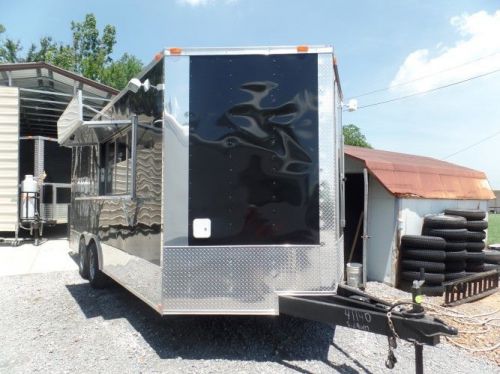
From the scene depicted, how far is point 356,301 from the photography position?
12.2 ft

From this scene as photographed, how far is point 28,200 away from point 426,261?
961 cm

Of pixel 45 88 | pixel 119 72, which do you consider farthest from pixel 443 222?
pixel 119 72

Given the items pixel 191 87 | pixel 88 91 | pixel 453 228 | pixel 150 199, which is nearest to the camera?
pixel 191 87

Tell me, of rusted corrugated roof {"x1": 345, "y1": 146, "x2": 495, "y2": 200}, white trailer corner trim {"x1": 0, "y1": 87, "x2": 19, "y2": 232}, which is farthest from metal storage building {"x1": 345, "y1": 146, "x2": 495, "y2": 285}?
white trailer corner trim {"x1": 0, "y1": 87, "x2": 19, "y2": 232}

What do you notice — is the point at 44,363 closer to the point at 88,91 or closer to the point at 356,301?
the point at 356,301

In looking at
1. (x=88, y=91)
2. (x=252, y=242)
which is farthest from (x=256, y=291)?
(x=88, y=91)

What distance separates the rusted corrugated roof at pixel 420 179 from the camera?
23.1 ft

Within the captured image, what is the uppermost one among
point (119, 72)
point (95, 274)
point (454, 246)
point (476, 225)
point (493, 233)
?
point (119, 72)

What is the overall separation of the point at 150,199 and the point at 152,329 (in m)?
1.50

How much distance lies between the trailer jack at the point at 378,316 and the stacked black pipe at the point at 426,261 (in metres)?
2.97

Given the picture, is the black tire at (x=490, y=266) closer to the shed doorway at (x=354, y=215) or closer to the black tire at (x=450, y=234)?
the black tire at (x=450, y=234)

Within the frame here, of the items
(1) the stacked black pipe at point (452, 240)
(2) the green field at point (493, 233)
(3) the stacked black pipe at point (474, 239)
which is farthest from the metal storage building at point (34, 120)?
(2) the green field at point (493, 233)

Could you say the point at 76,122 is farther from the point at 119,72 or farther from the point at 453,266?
the point at 119,72

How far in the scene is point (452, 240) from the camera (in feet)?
22.7
